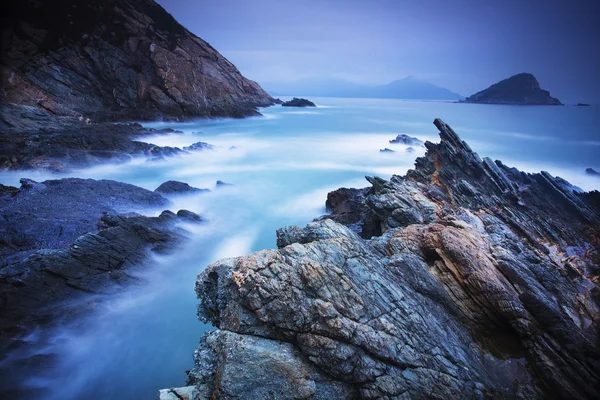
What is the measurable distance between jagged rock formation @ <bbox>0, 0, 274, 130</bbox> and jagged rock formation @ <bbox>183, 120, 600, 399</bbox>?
28.5 metres

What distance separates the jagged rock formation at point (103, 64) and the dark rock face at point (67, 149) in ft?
19.2

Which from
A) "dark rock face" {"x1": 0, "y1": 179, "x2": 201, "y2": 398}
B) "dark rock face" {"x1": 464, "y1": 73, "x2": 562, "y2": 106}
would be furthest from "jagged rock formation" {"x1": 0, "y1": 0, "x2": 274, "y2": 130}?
"dark rock face" {"x1": 464, "y1": 73, "x2": 562, "y2": 106}

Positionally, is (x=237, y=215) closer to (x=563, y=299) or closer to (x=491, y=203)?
(x=491, y=203)

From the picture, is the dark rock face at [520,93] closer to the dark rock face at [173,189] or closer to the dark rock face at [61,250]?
the dark rock face at [173,189]

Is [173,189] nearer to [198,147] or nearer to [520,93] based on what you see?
[198,147]

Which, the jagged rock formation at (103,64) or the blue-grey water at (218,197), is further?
the jagged rock formation at (103,64)

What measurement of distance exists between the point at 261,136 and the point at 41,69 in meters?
24.9

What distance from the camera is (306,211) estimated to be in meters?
16.0

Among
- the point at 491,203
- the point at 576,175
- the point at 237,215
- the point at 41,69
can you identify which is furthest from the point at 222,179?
the point at 41,69

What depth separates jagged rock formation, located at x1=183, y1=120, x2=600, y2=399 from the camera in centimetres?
455

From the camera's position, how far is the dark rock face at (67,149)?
16.4m

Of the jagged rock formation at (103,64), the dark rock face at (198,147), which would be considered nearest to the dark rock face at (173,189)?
the dark rock face at (198,147)

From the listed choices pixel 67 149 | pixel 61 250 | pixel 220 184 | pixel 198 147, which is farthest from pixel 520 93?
pixel 61 250

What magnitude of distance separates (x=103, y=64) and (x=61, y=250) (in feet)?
130
